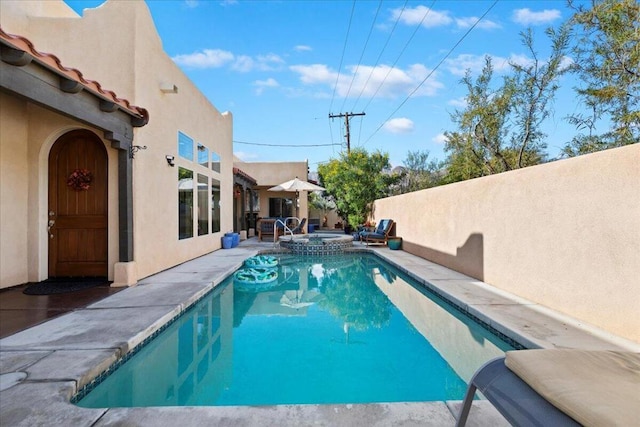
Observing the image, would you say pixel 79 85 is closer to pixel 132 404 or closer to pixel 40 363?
pixel 40 363

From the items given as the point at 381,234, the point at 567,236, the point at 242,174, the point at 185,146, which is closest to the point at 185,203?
the point at 185,146

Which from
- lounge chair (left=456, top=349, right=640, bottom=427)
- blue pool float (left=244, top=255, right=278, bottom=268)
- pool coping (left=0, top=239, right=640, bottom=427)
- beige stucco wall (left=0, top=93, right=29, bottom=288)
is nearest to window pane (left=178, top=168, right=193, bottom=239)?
blue pool float (left=244, top=255, right=278, bottom=268)

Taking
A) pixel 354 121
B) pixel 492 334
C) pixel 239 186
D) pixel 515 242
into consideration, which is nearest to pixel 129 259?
pixel 492 334

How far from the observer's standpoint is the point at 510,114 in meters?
10.7

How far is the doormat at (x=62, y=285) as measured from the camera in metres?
5.80

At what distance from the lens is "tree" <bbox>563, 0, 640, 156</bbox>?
6.12 m

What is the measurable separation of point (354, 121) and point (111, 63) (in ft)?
62.4

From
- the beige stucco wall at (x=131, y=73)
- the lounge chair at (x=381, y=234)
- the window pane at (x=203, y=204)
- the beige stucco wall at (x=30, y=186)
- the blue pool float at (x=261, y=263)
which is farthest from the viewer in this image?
the lounge chair at (x=381, y=234)

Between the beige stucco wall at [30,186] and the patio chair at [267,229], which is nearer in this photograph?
the beige stucco wall at [30,186]

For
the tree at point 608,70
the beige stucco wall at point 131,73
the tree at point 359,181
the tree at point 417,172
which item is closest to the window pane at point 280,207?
the tree at point 359,181

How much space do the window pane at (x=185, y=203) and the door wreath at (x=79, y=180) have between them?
7.82ft

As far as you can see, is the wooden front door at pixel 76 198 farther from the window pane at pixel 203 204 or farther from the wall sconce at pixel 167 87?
the window pane at pixel 203 204

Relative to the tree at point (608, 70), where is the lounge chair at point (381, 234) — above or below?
below

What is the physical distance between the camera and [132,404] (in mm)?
3020
